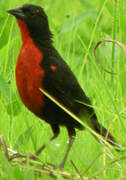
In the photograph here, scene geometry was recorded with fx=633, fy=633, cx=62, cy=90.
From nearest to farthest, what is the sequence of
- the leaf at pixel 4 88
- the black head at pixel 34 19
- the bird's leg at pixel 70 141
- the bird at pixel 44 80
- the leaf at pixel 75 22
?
the bird's leg at pixel 70 141 → the bird at pixel 44 80 → the leaf at pixel 4 88 → the black head at pixel 34 19 → the leaf at pixel 75 22

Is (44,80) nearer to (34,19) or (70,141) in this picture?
(70,141)

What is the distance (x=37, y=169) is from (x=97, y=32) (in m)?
1.97

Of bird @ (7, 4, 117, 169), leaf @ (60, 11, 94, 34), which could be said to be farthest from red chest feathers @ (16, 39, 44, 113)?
leaf @ (60, 11, 94, 34)

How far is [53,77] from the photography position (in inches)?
167

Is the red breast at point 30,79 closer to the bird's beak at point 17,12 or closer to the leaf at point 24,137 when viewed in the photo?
the leaf at point 24,137

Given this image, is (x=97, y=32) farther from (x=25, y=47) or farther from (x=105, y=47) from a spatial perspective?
(x=25, y=47)

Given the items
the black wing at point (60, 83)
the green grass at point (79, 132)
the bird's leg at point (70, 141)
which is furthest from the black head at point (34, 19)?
the bird's leg at point (70, 141)

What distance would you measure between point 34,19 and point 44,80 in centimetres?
57

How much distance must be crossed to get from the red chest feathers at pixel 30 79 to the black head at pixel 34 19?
1.06 feet

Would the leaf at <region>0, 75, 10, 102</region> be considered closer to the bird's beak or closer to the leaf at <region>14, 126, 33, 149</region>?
the leaf at <region>14, 126, 33, 149</region>

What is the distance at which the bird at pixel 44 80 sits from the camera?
409cm

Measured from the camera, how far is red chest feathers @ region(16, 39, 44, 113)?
406cm

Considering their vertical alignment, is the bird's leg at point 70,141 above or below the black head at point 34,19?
below

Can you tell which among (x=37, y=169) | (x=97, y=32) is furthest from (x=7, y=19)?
(x=37, y=169)
